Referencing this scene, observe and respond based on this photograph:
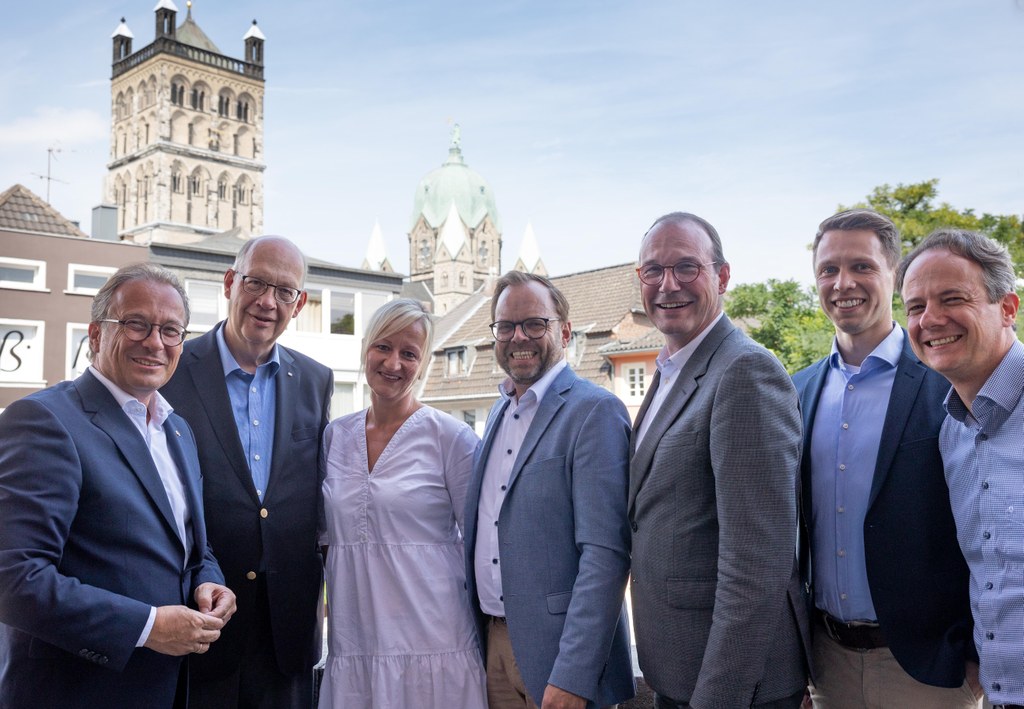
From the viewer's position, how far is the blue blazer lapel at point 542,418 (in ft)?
8.84

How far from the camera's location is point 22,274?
2216cm

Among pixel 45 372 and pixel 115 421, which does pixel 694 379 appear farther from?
pixel 45 372

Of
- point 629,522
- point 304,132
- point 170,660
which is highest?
point 304,132

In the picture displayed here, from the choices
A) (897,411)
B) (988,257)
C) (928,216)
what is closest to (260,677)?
(897,411)

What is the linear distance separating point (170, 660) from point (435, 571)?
30.3 inches

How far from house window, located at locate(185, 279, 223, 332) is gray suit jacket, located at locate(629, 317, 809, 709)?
2108 centimetres

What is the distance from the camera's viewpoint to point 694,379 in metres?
2.44

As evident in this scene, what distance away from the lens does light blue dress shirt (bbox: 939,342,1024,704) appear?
2.04m

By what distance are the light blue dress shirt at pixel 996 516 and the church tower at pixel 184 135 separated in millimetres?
73153

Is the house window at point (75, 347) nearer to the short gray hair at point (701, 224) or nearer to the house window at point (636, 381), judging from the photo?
the house window at point (636, 381)

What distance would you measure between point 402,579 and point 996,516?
61.7 inches

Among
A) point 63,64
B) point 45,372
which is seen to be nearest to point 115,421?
point 45,372

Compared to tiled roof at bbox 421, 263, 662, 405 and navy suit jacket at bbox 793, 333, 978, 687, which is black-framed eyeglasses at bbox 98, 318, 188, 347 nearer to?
navy suit jacket at bbox 793, 333, 978, 687

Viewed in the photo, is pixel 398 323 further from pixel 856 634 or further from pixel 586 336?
pixel 586 336
